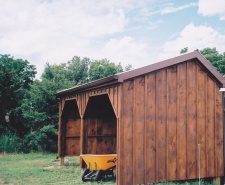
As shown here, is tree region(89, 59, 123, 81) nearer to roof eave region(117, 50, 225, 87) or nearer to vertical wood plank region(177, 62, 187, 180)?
roof eave region(117, 50, 225, 87)

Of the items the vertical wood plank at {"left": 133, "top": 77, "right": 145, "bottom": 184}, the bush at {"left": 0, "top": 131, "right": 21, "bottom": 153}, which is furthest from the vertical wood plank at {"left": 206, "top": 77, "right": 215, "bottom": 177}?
the bush at {"left": 0, "top": 131, "right": 21, "bottom": 153}

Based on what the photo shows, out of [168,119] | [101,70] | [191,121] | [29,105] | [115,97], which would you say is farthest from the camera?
[101,70]

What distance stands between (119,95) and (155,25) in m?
16.6

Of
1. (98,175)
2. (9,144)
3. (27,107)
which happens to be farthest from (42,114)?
(98,175)

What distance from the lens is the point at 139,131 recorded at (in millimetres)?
7641

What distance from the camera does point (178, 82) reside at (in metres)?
8.32

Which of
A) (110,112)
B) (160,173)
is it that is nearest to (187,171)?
(160,173)

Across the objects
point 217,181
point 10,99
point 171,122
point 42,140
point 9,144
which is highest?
point 10,99

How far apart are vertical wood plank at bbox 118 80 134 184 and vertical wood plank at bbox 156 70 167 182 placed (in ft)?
2.61

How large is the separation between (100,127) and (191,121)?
4.69 meters

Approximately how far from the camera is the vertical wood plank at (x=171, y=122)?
26.2 ft

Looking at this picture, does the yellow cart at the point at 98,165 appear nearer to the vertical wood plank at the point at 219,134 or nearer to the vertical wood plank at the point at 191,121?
the vertical wood plank at the point at 191,121

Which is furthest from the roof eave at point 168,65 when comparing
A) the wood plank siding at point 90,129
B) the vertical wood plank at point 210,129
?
the wood plank siding at point 90,129

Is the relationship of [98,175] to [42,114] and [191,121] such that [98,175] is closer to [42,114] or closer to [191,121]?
[191,121]
